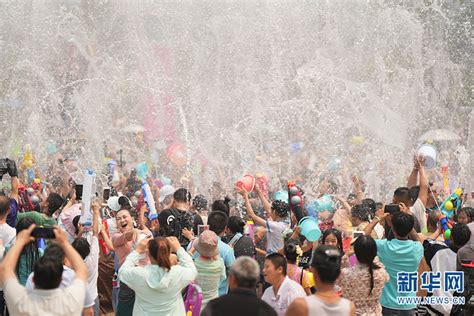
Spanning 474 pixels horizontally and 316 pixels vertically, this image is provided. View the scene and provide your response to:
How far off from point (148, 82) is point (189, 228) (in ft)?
37.6

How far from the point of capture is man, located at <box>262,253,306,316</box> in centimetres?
505

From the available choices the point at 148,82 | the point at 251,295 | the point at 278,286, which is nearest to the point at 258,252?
the point at 278,286

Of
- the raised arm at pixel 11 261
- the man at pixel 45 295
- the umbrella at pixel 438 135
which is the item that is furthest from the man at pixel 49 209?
the umbrella at pixel 438 135

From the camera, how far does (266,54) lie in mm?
18250

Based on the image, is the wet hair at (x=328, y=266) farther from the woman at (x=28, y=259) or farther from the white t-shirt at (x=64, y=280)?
the woman at (x=28, y=259)

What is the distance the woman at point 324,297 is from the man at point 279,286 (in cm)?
68

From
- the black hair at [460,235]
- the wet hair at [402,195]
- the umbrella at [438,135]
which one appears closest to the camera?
the black hair at [460,235]

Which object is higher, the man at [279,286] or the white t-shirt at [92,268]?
the man at [279,286]

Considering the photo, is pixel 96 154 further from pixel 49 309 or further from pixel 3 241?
pixel 49 309

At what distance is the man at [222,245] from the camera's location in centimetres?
604

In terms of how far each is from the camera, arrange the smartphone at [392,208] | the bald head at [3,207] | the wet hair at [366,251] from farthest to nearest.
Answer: the smartphone at [392,208] < the bald head at [3,207] < the wet hair at [366,251]

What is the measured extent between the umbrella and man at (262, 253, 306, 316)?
41.5 feet

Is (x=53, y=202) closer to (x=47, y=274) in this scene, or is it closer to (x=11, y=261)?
(x=11, y=261)

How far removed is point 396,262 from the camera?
5.88 m
